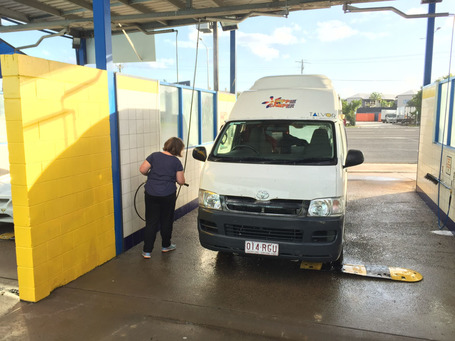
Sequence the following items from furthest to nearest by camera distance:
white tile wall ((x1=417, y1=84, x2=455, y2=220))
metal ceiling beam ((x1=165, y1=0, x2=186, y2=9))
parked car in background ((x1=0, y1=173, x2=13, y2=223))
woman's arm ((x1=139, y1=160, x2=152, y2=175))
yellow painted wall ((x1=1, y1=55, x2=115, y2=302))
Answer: metal ceiling beam ((x1=165, y1=0, x2=186, y2=9)) < white tile wall ((x1=417, y1=84, x2=455, y2=220)) < parked car in background ((x1=0, y1=173, x2=13, y2=223)) < woman's arm ((x1=139, y1=160, x2=152, y2=175)) < yellow painted wall ((x1=1, y1=55, x2=115, y2=302))

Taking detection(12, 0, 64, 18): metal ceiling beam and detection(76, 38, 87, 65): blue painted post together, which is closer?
detection(12, 0, 64, 18): metal ceiling beam

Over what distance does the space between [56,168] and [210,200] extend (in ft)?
5.99

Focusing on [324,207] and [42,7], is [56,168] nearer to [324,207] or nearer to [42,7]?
[324,207]

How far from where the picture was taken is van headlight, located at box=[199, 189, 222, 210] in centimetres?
452

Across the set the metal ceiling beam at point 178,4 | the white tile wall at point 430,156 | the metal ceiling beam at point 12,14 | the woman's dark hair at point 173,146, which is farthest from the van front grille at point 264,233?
the metal ceiling beam at point 12,14

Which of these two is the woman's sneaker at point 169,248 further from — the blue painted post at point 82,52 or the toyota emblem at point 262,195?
the blue painted post at point 82,52

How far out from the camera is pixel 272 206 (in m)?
4.29

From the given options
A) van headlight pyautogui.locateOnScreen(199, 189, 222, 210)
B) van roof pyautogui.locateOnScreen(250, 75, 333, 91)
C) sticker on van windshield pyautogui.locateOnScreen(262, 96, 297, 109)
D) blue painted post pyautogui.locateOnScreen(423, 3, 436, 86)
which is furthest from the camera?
blue painted post pyautogui.locateOnScreen(423, 3, 436, 86)

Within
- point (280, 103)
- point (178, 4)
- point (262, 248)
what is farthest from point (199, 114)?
point (262, 248)

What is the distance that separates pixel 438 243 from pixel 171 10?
258 inches

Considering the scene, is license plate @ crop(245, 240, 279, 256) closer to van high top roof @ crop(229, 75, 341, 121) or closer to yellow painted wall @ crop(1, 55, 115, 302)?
van high top roof @ crop(229, 75, 341, 121)

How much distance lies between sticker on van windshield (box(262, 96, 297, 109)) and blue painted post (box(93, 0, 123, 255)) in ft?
7.27

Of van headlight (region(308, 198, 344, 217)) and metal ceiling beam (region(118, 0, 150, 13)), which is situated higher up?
metal ceiling beam (region(118, 0, 150, 13))

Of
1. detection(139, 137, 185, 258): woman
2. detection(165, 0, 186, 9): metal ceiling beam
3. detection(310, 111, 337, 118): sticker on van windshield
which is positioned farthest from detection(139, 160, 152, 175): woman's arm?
detection(165, 0, 186, 9): metal ceiling beam
